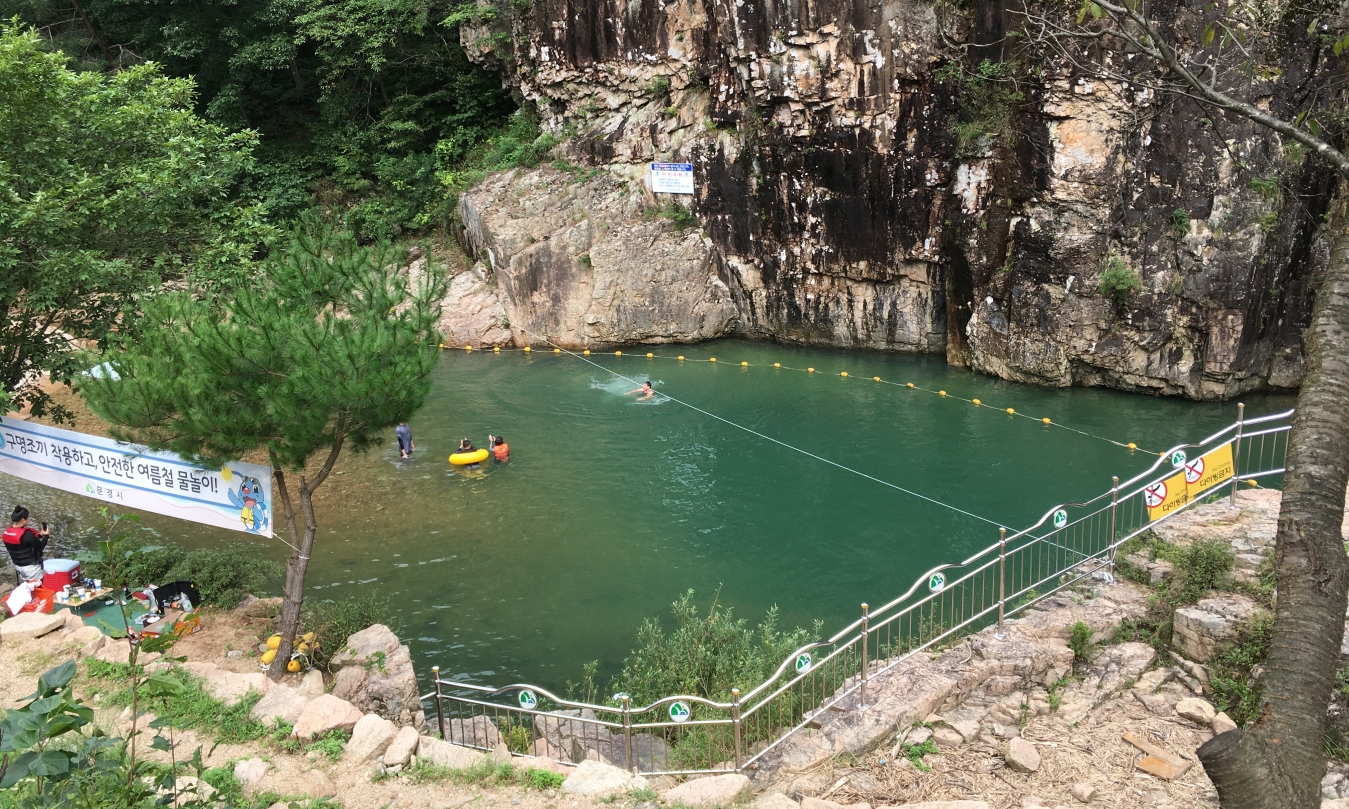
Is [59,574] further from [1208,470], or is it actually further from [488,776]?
[1208,470]

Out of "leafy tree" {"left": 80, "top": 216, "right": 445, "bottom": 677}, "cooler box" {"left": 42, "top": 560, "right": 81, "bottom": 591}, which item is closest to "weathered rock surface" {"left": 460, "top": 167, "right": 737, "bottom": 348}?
"leafy tree" {"left": 80, "top": 216, "right": 445, "bottom": 677}

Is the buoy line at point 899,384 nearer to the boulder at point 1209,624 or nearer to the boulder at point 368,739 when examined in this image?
the boulder at point 1209,624

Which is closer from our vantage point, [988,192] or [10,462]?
[10,462]

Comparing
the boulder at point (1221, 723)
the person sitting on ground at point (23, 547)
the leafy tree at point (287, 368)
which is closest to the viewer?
the boulder at point (1221, 723)

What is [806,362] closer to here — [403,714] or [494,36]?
[494,36]

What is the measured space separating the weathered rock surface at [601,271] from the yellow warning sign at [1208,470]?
1418 centimetres

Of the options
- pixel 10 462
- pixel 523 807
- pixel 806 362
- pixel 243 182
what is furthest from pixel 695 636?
pixel 243 182

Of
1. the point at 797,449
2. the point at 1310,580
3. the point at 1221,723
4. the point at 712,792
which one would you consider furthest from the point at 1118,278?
the point at 712,792

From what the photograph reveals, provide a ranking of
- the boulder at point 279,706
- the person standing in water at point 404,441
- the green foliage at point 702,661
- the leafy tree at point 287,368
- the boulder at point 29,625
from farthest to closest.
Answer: the person standing in water at point 404,441 < the green foliage at point 702,661 < the boulder at point 29,625 < the leafy tree at point 287,368 < the boulder at point 279,706

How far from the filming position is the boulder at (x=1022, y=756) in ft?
21.4

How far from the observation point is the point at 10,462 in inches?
432

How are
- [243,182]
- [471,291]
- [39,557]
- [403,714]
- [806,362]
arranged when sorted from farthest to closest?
1. [243,182]
2. [471,291]
3. [806,362]
4. [39,557]
5. [403,714]

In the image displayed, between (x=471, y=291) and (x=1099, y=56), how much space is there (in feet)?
50.8

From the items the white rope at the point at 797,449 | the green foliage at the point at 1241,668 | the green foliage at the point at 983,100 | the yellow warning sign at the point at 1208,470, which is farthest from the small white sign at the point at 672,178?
the green foliage at the point at 1241,668
